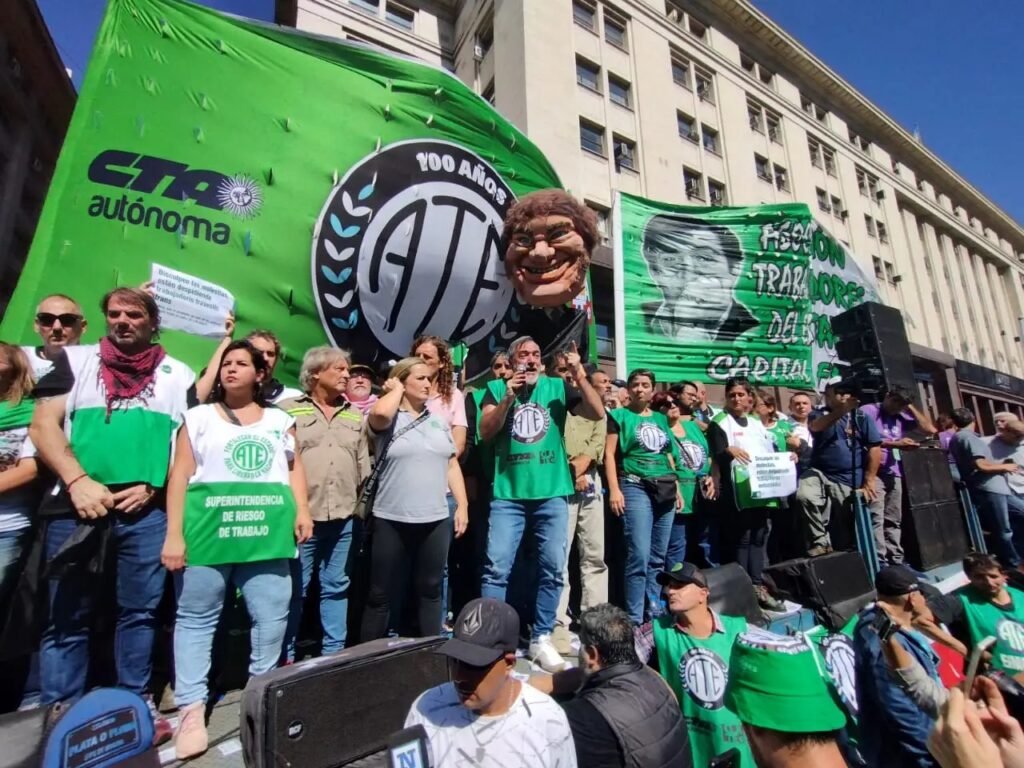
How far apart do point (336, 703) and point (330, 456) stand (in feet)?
4.16

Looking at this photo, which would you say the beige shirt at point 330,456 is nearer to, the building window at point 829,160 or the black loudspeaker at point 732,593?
the black loudspeaker at point 732,593

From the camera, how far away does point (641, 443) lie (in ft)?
12.3

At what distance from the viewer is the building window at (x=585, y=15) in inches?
596

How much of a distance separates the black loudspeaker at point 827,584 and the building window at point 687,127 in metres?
16.6

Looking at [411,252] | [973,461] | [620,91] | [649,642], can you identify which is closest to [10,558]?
[411,252]

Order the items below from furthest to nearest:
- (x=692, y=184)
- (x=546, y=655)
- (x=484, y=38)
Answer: (x=692, y=184) < (x=484, y=38) < (x=546, y=655)

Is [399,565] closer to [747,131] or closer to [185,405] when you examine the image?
[185,405]

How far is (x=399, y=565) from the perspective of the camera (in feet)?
8.07

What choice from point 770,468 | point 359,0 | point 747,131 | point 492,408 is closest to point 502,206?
point 492,408

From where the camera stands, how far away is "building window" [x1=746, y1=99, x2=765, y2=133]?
1947 cm

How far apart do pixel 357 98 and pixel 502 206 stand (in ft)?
4.24

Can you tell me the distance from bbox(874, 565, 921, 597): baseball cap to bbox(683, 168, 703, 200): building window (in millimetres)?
15744

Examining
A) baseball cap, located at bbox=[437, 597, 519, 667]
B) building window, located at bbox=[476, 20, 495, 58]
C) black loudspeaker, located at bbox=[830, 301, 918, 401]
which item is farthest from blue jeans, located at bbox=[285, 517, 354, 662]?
building window, located at bbox=[476, 20, 495, 58]

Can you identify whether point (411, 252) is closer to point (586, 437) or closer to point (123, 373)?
point (586, 437)
